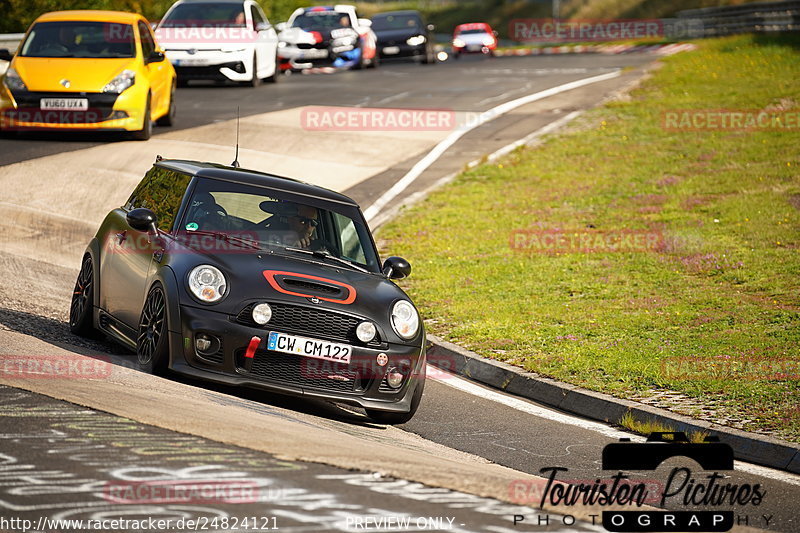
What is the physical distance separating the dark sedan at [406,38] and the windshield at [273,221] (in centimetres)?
3055

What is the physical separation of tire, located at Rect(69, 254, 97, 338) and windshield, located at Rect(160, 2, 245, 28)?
1829cm

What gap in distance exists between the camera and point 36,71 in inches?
712

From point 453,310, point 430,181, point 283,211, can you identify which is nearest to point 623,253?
point 453,310

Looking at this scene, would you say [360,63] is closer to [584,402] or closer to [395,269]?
[395,269]

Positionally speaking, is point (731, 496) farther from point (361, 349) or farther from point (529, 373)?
point (529, 373)

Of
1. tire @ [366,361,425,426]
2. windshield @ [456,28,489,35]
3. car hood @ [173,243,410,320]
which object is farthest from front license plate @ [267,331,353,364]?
windshield @ [456,28,489,35]

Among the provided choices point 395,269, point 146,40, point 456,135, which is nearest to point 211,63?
point 456,135

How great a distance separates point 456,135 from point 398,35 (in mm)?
16395

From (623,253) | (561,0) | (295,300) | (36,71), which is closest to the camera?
(295,300)

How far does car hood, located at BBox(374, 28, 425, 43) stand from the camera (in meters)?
39.1

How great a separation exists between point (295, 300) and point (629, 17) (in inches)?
2662

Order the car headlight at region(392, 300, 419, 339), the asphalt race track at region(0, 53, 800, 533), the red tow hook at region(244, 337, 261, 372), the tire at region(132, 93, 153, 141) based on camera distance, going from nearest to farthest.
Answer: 1. the asphalt race track at region(0, 53, 800, 533)
2. the red tow hook at region(244, 337, 261, 372)
3. the car headlight at region(392, 300, 419, 339)
4. the tire at region(132, 93, 153, 141)

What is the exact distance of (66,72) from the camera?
18109mm

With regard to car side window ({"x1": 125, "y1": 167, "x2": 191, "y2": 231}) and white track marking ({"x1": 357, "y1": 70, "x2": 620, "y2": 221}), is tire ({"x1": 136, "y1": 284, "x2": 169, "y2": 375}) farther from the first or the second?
white track marking ({"x1": 357, "y1": 70, "x2": 620, "y2": 221})
